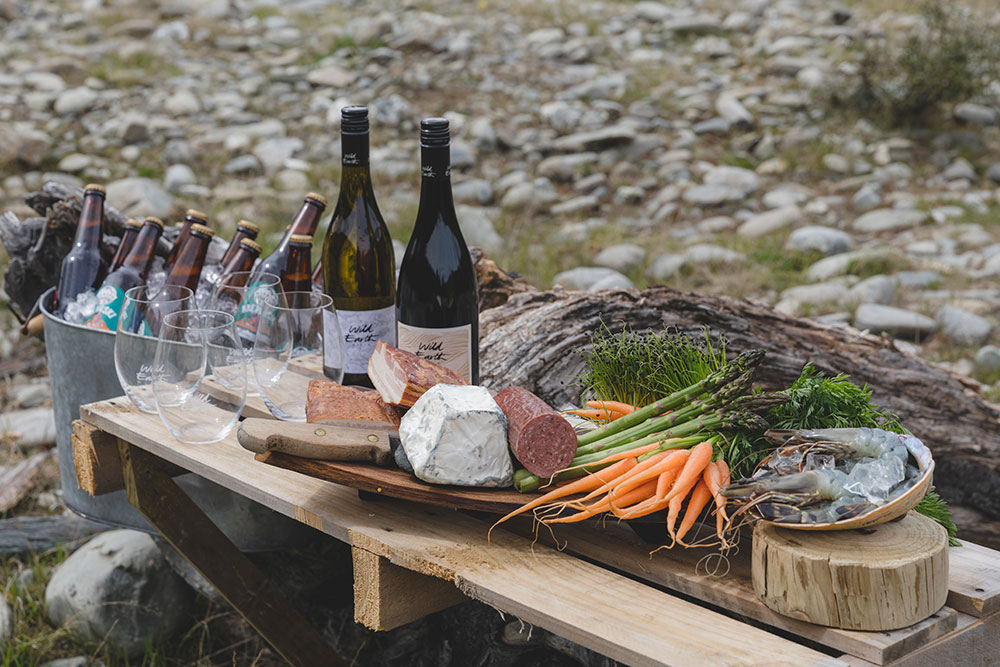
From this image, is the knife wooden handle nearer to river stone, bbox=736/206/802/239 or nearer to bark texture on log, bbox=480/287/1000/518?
bark texture on log, bbox=480/287/1000/518

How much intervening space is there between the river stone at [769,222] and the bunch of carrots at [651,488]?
5.51m

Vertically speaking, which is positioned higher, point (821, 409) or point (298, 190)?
point (821, 409)

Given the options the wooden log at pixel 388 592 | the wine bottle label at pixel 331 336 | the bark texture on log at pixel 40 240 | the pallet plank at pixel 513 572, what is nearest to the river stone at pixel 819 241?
the bark texture on log at pixel 40 240

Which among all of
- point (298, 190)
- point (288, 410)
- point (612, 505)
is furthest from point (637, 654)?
point (298, 190)

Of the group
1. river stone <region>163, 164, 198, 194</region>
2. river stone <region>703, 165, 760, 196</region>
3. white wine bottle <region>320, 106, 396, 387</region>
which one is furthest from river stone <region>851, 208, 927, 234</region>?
white wine bottle <region>320, 106, 396, 387</region>

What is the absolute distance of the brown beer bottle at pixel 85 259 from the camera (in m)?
3.09

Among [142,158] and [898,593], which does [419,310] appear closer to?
[898,593]

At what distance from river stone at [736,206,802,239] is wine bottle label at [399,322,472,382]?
5.05 meters

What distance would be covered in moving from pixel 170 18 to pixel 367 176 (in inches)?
421

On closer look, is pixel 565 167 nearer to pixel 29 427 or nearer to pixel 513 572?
pixel 29 427

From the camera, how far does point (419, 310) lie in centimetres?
250

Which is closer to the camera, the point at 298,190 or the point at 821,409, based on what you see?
the point at 821,409

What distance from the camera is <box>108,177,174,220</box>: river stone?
23.4 ft

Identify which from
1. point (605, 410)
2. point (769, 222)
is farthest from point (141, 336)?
point (769, 222)
